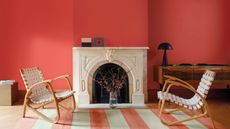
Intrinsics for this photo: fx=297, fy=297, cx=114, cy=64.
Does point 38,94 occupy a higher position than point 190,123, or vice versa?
point 38,94

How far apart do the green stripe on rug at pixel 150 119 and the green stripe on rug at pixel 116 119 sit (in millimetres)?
338

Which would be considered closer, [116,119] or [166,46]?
[116,119]

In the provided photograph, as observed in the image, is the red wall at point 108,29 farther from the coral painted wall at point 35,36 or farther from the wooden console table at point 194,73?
the wooden console table at point 194,73

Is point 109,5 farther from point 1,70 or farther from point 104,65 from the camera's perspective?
point 1,70

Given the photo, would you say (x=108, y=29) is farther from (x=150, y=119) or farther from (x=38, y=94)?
(x=150, y=119)

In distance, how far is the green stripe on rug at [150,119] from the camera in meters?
4.23

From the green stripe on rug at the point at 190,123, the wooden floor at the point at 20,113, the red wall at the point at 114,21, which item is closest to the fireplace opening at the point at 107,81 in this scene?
the red wall at the point at 114,21

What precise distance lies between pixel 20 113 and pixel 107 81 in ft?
5.90

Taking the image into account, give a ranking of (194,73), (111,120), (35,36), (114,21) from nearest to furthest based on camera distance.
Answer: (111,120), (194,73), (114,21), (35,36)

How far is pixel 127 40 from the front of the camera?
613cm

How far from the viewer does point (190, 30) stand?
6.56m

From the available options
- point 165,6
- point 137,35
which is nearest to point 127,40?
point 137,35

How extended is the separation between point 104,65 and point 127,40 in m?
0.72

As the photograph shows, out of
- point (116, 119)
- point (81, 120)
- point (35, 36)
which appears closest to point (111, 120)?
point (116, 119)
